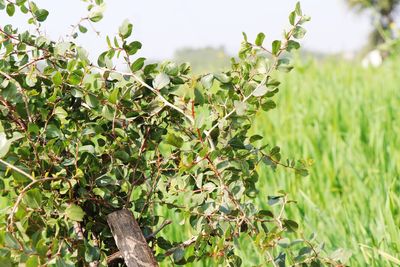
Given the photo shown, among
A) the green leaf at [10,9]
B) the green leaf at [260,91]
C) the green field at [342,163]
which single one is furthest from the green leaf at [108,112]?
the green field at [342,163]

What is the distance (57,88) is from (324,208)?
198cm

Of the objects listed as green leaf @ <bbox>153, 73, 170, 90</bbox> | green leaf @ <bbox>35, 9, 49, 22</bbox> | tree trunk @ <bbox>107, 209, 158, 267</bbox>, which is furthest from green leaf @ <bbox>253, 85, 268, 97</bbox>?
green leaf @ <bbox>35, 9, 49, 22</bbox>

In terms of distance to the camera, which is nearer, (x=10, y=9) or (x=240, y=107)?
(x=240, y=107)

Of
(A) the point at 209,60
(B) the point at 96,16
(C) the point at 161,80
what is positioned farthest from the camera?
(A) the point at 209,60

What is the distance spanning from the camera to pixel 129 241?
140 cm

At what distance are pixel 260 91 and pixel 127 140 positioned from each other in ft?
1.21

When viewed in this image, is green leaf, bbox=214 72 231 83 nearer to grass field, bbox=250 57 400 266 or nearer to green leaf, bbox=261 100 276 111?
green leaf, bbox=261 100 276 111

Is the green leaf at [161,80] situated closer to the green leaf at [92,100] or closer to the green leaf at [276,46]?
the green leaf at [92,100]

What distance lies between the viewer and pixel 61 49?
1485mm

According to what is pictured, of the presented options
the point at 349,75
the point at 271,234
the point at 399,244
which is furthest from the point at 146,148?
the point at 349,75

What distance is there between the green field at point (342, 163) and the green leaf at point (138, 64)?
0.78 metres

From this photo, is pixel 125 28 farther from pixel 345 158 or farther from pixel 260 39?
pixel 345 158

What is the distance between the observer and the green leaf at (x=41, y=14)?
1612 millimetres

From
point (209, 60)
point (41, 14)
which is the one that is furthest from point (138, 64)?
point (209, 60)
